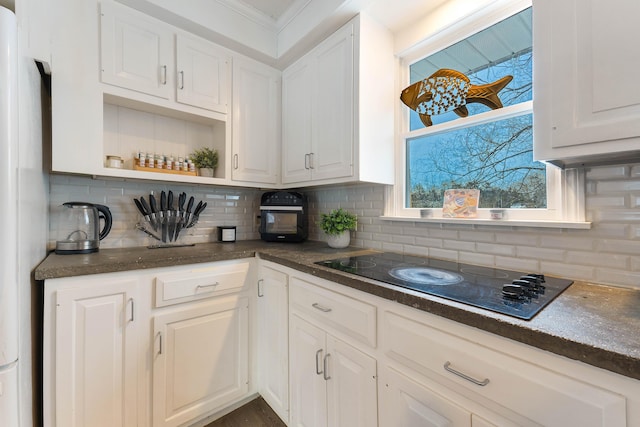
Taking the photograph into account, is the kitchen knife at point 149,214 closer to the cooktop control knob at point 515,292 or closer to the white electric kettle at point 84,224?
the white electric kettle at point 84,224

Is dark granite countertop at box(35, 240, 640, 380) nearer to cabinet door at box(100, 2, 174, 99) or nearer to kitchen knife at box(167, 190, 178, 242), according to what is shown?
kitchen knife at box(167, 190, 178, 242)

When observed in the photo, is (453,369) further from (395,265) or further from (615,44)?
(615,44)

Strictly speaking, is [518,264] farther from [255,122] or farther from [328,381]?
[255,122]

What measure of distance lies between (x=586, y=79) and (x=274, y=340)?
5.54 ft

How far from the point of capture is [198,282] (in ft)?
4.83

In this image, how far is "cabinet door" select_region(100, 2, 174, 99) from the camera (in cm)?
150

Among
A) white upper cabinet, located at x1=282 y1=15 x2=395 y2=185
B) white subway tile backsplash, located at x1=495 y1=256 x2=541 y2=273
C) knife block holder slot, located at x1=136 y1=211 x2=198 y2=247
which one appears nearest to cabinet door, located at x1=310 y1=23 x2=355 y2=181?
white upper cabinet, located at x1=282 y1=15 x2=395 y2=185

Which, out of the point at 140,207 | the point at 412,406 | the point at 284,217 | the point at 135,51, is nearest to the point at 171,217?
the point at 140,207

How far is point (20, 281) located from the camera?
0.92 meters

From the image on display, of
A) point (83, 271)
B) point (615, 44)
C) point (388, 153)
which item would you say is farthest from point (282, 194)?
point (615, 44)

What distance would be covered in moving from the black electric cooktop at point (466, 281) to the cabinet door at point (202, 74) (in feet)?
4.45

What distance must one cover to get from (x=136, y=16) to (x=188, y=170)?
908 millimetres

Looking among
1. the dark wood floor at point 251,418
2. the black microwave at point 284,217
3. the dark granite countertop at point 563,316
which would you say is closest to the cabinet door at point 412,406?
the dark granite countertop at point 563,316

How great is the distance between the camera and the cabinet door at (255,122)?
6.47 ft
